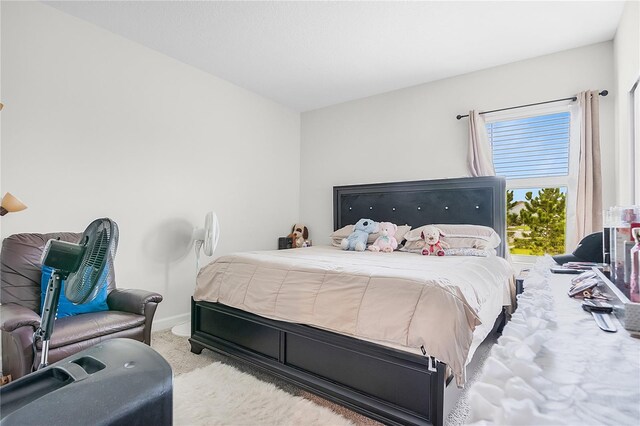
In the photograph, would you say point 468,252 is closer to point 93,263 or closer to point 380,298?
point 380,298

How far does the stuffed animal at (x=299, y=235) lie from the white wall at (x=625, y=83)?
10.7ft

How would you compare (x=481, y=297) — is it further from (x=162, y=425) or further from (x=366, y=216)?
(x=366, y=216)

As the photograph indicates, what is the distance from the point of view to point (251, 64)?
345 centimetres

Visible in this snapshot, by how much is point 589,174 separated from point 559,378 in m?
3.16

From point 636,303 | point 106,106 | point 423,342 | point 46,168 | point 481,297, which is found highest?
point 106,106

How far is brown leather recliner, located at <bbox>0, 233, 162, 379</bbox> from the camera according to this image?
1.80m

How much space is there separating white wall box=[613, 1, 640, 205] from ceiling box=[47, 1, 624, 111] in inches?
9.1

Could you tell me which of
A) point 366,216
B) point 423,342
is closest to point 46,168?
point 423,342

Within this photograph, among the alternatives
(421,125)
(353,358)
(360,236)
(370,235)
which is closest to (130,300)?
(353,358)

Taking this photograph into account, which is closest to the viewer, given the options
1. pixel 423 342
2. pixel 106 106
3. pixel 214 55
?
pixel 423 342

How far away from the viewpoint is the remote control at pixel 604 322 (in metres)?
0.71

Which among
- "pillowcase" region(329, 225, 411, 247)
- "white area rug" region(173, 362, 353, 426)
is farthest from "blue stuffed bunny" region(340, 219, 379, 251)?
"white area rug" region(173, 362, 353, 426)

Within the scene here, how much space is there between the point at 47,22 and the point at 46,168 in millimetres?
1149

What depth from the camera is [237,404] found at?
6.13ft
